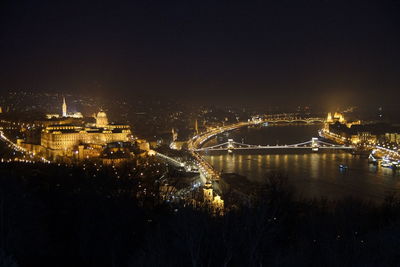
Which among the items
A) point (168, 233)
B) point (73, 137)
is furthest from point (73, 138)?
point (168, 233)

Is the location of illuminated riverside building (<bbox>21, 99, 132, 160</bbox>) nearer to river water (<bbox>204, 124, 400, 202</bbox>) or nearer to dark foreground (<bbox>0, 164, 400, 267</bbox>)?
river water (<bbox>204, 124, 400, 202</bbox>)

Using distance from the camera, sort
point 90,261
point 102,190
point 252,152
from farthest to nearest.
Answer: point 252,152 < point 102,190 < point 90,261

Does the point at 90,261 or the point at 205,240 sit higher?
the point at 205,240

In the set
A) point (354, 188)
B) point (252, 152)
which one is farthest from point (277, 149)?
point (354, 188)

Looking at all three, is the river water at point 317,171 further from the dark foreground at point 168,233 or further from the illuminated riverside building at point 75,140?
the dark foreground at point 168,233

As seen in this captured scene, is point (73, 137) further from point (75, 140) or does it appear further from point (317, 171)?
point (317, 171)

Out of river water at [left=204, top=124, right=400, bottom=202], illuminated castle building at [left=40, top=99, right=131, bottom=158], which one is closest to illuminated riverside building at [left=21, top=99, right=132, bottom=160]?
illuminated castle building at [left=40, top=99, right=131, bottom=158]

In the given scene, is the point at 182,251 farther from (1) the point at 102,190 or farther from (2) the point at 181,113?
(2) the point at 181,113
